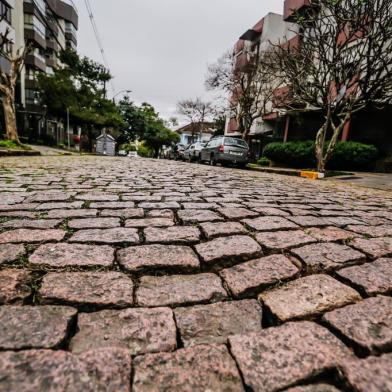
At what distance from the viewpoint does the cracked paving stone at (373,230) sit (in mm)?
2211

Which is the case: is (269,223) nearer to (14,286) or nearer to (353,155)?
(14,286)

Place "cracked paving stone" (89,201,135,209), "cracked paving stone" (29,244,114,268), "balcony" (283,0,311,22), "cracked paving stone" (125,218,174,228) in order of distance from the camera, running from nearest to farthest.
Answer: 1. "cracked paving stone" (29,244,114,268)
2. "cracked paving stone" (125,218,174,228)
3. "cracked paving stone" (89,201,135,209)
4. "balcony" (283,0,311,22)

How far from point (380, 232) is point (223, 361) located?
206cm

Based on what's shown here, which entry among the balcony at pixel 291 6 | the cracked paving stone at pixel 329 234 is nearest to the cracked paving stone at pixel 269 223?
the cracked paving stone at pixel 329 234

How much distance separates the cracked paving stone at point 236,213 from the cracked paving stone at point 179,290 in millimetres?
1128

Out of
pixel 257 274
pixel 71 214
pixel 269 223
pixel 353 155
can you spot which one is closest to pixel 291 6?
pixel 353 155

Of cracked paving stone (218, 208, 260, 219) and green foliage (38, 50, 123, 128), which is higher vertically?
green foliage (38, 50, 123, 128)

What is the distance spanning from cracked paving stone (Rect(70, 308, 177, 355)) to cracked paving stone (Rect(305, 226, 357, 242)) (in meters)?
1.40

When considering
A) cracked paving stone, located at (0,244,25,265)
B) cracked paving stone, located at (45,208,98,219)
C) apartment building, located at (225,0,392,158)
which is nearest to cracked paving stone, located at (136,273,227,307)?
cracked paving stone, located at (0,244,25,265)

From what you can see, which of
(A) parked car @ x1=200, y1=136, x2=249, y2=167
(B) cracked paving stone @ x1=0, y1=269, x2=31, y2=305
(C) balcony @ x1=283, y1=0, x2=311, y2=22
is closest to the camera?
(B) cracked paving stone @ x1=0, y1=269, x2=31, y2=305

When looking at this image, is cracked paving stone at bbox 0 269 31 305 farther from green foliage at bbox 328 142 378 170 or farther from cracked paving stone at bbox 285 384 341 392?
green foliage at bbox 328 142 378 170

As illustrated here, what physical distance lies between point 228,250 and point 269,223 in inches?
31.2

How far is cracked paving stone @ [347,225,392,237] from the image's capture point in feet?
7.25

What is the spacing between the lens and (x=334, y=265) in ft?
4.96
